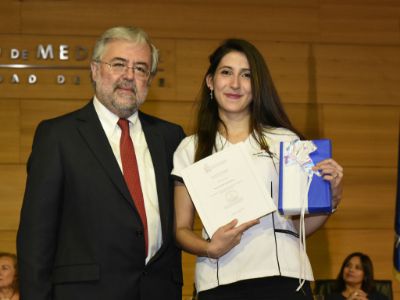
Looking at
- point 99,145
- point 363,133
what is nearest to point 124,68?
point 99,145

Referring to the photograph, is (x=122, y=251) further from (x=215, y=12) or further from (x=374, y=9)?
(x=374, y=9)

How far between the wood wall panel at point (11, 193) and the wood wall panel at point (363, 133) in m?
3.01

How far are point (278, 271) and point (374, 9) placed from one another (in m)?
5.21

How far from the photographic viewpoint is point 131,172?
3232 mm

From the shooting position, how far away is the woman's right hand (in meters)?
3.00

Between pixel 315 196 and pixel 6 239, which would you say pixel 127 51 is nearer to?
pixel 315 196

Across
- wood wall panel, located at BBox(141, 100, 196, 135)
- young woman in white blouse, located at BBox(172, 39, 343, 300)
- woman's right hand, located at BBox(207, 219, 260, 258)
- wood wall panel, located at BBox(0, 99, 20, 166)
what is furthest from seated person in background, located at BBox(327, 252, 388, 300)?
woman's right hand, located at BBox(207, 219, 260, 258)

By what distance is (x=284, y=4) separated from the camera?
7469 millimetres

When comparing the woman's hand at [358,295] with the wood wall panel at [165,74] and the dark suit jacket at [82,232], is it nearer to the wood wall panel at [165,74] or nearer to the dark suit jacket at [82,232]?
the wood wall panel at [165,74]

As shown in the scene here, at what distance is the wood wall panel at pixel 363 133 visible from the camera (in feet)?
24.5

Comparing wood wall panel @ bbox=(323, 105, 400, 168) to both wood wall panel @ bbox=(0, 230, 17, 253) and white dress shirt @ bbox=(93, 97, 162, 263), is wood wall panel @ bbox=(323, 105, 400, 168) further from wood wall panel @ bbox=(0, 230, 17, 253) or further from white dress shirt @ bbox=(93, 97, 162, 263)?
white dress shirt @ bbox=(93, 97, 162, 263)

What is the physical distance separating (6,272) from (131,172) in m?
3.26

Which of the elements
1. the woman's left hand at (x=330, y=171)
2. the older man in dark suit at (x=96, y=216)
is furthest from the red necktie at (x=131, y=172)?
the woman's left hand at (x=330, y=171)

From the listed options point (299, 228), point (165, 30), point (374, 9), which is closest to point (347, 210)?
point (374, 9)
